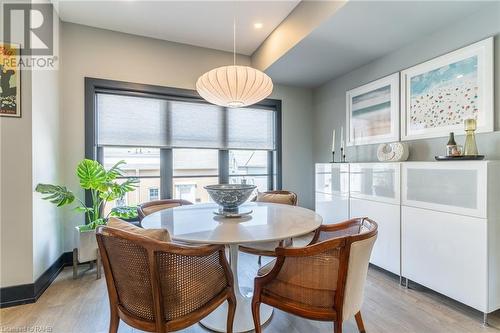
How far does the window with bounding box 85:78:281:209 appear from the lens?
301 centimetres

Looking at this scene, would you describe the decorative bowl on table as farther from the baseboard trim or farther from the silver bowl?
the baseboard trim

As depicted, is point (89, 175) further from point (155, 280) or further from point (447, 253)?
point (447, 253)

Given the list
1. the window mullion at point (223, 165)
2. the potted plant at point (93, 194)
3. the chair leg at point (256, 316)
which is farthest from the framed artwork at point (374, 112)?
the potted plant at point (93, 194)

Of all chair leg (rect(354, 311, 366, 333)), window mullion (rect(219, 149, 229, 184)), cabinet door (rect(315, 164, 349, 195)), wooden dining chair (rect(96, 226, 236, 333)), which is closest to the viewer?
wooden dining chair (rect(96, 226, 236, 333))

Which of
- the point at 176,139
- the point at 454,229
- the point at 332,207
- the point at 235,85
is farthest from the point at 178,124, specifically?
the point at 454,229

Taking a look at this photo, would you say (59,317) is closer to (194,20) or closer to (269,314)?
(269,314)

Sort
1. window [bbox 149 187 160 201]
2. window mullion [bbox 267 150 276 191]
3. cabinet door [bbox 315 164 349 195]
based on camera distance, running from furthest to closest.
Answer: window mullion [bbox 267 150 276 191], window [bbox 149 187 160 201], cabinet door [bbox 315 164 349 195]

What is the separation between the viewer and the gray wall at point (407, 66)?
1.95 m

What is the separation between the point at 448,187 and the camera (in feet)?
6.45

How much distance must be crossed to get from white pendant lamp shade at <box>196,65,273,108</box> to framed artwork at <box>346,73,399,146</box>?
1592mm

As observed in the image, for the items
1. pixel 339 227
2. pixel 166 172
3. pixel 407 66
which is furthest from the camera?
pixel 166 172

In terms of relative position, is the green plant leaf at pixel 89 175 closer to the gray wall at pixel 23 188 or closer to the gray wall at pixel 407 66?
the gray wall at pixel 23 188

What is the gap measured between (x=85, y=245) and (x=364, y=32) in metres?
3.63

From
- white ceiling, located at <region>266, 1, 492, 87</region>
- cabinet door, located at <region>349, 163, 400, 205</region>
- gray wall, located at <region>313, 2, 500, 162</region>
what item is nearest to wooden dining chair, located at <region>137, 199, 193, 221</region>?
cabinet door, located at <region>349, 163, 400, 205</region>
